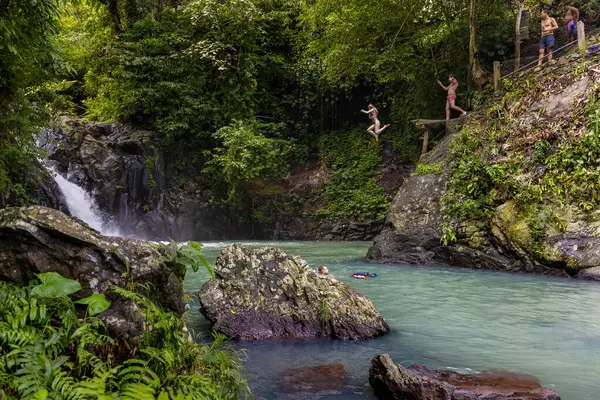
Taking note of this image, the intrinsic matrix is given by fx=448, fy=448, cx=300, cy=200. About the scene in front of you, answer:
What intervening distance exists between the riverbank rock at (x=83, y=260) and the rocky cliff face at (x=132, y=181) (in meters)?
14.0

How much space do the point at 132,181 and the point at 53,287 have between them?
1545cm

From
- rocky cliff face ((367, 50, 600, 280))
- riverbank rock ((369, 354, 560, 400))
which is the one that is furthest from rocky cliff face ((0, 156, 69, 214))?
riverbank rock ((369, 354, 560, 400))

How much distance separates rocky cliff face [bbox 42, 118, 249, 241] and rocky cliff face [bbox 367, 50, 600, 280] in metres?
9.24

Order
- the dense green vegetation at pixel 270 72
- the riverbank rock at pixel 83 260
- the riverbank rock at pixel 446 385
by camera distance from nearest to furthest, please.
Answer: the riverbank rock at pixel 83 260
the riverbank rock at pixel 446 385
the dense green vegetation at pixel 270 72

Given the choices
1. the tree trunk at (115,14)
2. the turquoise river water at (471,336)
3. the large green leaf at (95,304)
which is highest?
the tree trunk at (115,14)

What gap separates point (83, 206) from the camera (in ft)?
52.1

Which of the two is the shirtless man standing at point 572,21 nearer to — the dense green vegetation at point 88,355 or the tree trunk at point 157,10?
the dense green vegetation at point 88,355

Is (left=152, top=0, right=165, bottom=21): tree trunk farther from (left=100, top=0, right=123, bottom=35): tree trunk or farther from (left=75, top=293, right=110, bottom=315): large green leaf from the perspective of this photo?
(left=75, top=293, right=110, bottom=315): large green leaf

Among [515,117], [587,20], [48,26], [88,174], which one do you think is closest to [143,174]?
[88,174]

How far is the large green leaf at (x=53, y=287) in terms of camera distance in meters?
2.80

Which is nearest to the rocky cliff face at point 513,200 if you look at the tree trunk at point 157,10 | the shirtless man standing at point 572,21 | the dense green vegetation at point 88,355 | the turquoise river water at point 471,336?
the turquoise river water at point 471,336

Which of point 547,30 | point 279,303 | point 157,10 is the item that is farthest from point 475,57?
point 157,10

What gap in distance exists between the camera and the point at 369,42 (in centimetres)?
1800

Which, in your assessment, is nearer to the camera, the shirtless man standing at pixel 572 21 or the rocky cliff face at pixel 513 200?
the rocky cliff face at pixel 513 200
